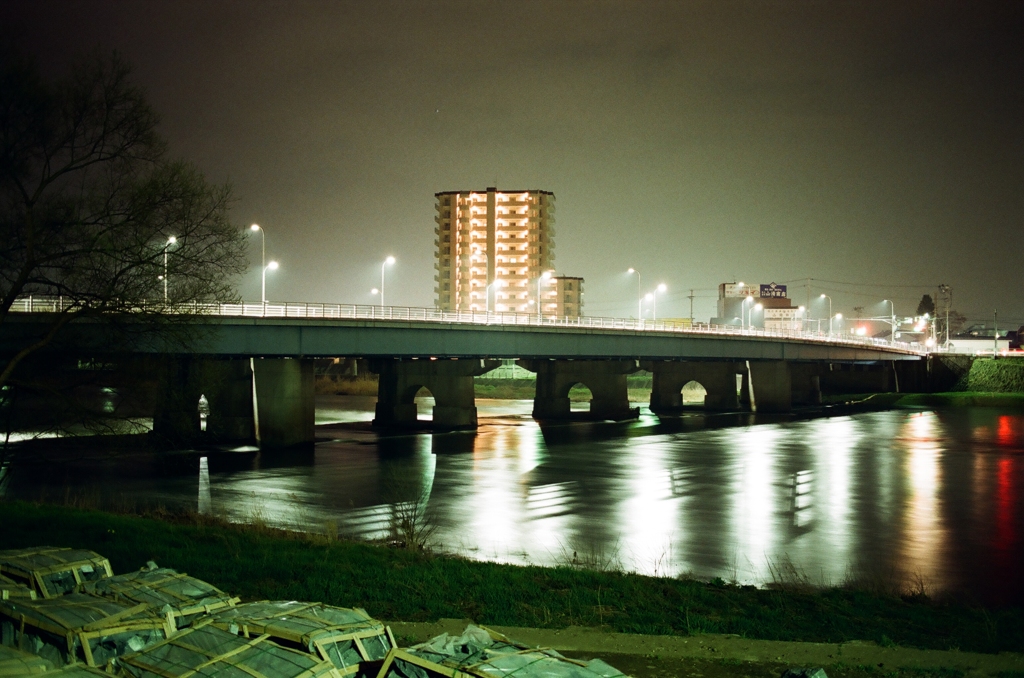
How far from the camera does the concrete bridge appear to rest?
48281mm

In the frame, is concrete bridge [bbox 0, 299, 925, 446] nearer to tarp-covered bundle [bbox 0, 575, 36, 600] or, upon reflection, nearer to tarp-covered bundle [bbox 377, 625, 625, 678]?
tarp-covered bundle [bbox 0, 575, 36, 600]

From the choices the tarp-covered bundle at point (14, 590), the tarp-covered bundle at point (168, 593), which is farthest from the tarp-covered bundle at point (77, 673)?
the tarp-covered bundle at point (14, 590)

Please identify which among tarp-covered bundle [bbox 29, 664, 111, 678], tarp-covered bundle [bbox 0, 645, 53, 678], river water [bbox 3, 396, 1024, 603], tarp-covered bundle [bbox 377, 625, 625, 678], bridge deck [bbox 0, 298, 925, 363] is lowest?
river water [bbox 3, 396, 1024, 603]

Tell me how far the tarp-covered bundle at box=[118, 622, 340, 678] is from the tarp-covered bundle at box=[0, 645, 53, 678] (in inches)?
30.4

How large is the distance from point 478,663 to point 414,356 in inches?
2376

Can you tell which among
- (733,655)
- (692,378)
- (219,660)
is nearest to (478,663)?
(219,660)

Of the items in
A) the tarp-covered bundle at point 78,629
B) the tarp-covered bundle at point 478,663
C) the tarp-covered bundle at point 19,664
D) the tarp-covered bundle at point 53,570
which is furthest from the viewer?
the tarp-covered bundle at point 53,570

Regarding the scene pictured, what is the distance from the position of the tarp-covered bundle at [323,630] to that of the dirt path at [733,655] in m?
3.26

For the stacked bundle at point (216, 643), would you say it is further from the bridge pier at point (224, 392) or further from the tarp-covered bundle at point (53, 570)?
the bridge pier at point (224, 392)

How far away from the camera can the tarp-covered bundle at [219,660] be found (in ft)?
25.6

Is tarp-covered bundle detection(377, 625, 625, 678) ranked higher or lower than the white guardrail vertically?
lower

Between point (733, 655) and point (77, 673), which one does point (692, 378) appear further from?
point (77, 673)

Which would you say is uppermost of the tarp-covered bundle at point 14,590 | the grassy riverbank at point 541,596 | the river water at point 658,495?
the tarp-covered bundle at point 14,590

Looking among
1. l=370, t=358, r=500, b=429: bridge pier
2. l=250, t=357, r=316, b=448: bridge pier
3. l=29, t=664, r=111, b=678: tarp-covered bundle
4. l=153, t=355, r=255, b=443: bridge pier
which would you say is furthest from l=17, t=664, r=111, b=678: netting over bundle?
l=370, t=358, r=500, b=429: bridge pier
